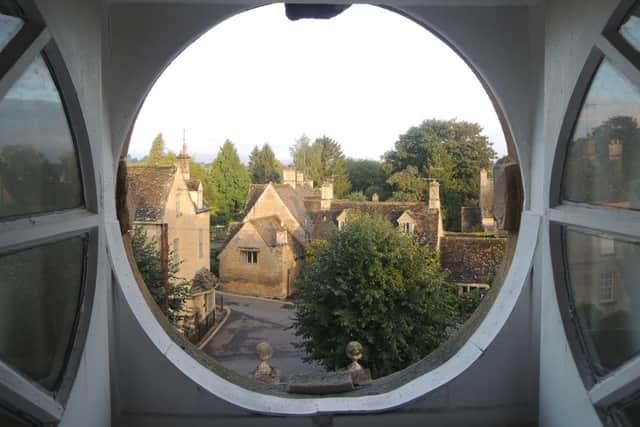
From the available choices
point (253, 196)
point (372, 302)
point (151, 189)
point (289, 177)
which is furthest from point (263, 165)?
point (372, 302)

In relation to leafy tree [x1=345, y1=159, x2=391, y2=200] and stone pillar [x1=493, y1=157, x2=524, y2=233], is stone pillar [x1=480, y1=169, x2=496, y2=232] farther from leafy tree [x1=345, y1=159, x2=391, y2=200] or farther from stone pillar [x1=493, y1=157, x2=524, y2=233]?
stone pillar [x1=493, y1=157, x2=524, y2=233]

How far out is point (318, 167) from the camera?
117ft

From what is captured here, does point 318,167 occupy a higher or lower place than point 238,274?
higher

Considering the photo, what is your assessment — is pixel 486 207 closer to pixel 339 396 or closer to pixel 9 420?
pixel 339 396

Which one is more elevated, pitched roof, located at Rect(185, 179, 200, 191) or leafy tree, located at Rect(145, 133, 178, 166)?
leafy tree, located at Rect(145, 133, 178, 166)

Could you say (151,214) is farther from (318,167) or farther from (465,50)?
(318,167)

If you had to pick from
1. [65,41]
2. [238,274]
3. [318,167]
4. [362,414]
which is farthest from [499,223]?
[318,167]

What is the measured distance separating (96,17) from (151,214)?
12.4 m

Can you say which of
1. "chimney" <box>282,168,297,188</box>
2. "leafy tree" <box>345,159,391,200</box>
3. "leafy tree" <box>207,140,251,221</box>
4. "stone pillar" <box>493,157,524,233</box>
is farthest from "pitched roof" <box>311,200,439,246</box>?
"stone pillar" <box>493,157,524,233</box>

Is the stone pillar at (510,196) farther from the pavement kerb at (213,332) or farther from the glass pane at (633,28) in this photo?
the pavement kerb at (213,332)

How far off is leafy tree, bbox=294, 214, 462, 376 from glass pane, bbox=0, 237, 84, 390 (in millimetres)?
9885

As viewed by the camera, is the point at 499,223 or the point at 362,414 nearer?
the point at 362,414

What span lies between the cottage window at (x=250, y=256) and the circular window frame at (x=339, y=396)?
19.2m

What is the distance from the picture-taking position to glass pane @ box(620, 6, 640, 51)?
4.42 feet
